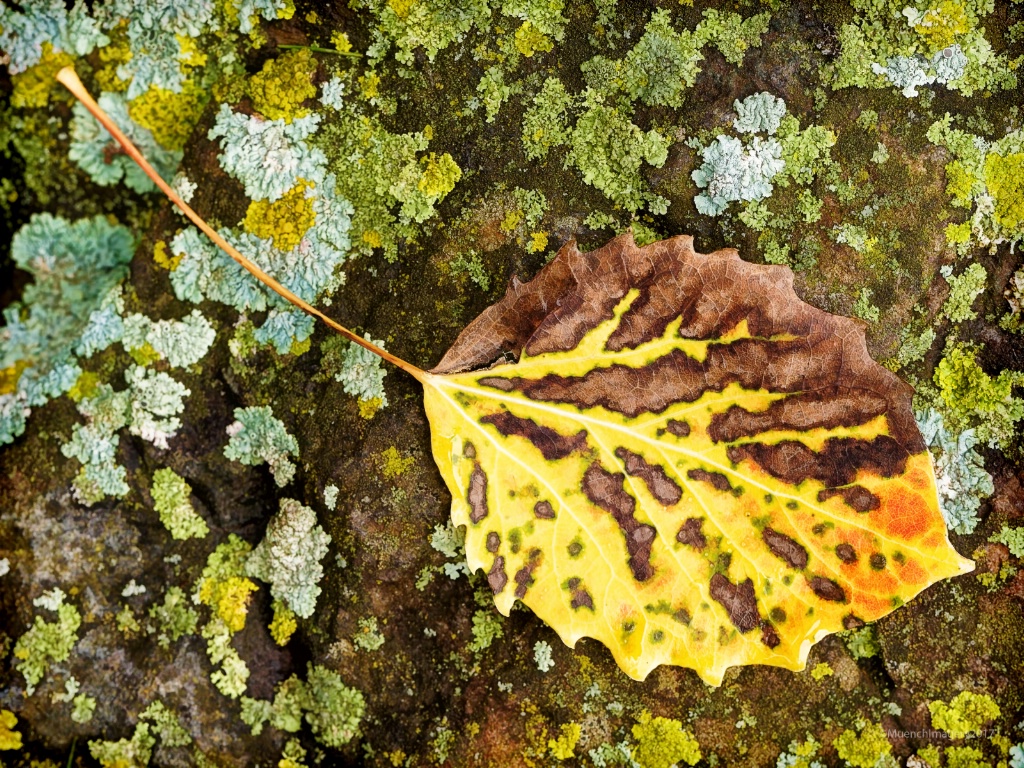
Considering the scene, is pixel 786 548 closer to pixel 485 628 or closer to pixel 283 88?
pixel 485 628

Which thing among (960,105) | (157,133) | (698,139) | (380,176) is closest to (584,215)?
(698,139)

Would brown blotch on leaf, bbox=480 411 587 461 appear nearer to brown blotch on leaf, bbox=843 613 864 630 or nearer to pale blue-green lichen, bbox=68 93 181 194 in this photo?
brown blotch on leaf, bbox=843 613 864 630

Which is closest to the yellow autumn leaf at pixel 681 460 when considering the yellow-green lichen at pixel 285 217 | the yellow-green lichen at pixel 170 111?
Answer: the yellow-green lichen at pixel 285 217

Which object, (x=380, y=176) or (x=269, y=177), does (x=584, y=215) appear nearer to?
(x=380, y=176)

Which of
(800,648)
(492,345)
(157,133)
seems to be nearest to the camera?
(800,648)

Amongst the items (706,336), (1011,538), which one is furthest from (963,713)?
(706,336)

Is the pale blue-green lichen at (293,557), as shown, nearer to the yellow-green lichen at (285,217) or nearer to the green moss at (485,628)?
the green moss at (485,628)
